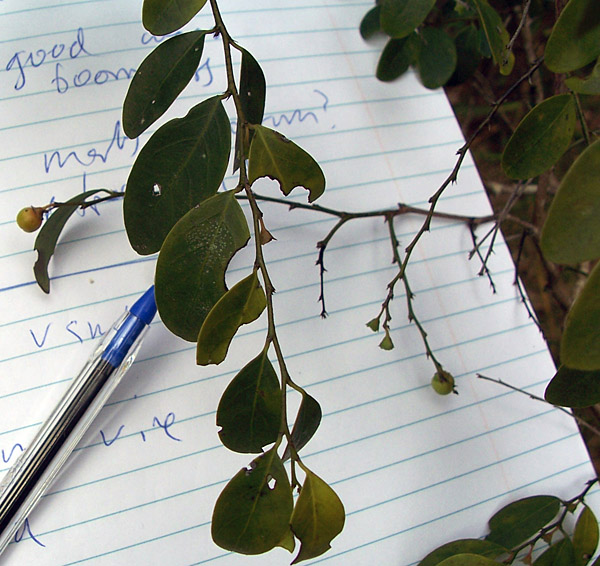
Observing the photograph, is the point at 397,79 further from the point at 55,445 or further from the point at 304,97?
the point at 55,445

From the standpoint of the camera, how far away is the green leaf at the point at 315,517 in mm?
390

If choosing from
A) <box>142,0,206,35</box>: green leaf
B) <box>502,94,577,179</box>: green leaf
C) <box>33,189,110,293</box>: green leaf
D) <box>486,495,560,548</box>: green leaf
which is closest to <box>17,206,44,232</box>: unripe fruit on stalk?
<box>33,189,110,293</box>: green leaf

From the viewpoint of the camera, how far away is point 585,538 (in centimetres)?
58

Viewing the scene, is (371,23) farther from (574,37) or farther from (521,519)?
(521,519)

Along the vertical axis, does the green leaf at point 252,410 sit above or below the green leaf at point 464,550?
above

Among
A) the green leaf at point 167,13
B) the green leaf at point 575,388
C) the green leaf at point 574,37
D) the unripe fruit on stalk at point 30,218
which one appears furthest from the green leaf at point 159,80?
the green leaf at point 575,388

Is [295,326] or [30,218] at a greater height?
[30,218]

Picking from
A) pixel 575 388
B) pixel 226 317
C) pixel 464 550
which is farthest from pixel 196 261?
pixel 464 550

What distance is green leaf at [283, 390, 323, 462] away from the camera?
0.42m

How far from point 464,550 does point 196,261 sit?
0.41 meters

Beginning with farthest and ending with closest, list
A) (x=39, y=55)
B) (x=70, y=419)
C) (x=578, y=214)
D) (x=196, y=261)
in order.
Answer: (x=39, y=55), (x=70, y=419), (x=196, y=261), (x=578, y=214)

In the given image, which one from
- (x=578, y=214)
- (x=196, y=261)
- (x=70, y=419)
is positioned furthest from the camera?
(x=70, y=419)

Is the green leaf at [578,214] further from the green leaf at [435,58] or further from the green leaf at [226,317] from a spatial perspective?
the green leaf at [435,58]


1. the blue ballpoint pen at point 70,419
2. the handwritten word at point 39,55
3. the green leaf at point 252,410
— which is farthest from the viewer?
the handwritten word at point 39,55
